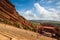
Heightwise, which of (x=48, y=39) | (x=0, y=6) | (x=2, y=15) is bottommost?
(x=48, y=39)

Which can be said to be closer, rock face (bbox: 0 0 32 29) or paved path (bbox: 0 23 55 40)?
paved path (bbox: 0 23 55 40)

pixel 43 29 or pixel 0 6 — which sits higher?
pixel 0 6

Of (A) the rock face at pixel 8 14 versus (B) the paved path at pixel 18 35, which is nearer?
(B) the paved path at pixel 18 35

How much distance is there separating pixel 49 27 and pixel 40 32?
1399 mm

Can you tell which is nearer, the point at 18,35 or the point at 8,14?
the point at 18,35

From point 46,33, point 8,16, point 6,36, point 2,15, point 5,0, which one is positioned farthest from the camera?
point 5,0

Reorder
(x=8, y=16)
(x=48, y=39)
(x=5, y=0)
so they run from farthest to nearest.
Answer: (x=5, y=0), (x=8, y=16), (x=48, y=39)

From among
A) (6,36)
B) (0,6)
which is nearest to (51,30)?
(6,36)

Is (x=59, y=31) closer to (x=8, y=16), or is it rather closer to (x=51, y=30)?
(x=51, y=30)

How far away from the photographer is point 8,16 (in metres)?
37.8

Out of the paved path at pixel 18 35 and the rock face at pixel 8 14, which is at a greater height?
the rock face at pixel 8 14

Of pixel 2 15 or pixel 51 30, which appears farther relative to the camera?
pixel 2 15

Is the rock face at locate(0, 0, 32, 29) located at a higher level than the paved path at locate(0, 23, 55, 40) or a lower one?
higher

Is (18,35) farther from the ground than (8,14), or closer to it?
closer to it
